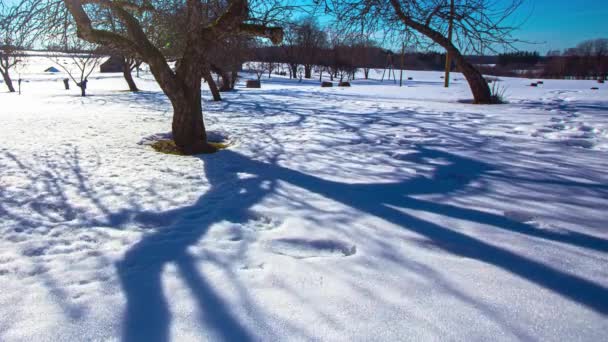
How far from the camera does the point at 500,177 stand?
11.3 feet

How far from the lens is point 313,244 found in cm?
227

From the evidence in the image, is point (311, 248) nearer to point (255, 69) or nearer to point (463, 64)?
point (463, 64)

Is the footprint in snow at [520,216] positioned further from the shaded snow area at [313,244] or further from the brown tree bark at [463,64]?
the brown tree bark at [463,64]

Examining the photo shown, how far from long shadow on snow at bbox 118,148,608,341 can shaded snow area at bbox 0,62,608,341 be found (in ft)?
0.04

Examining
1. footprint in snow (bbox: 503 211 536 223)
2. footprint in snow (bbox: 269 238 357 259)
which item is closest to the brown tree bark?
footprint in snow (bbox: 503 211 536 223)

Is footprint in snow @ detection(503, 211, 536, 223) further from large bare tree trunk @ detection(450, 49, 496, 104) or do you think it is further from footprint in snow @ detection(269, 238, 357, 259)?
large bare tree trunk @ detection(450, 49, 496, 104)

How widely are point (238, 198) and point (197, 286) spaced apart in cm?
145

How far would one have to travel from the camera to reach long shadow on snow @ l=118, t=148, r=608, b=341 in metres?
1.58

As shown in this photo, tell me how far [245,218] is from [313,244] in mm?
715

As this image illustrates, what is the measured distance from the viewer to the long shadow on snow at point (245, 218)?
5.17ft

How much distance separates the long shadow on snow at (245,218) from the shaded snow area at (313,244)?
11 millimetres

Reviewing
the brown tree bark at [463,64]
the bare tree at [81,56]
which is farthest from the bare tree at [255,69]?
the brown tree bark at [463,64]

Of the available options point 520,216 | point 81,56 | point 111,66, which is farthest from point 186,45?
point 111,66

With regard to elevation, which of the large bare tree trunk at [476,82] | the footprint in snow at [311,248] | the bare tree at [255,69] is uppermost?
the bare tree at [255,69]
